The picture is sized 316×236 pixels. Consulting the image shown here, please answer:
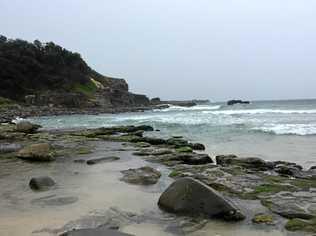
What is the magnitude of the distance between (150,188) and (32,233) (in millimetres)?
3966

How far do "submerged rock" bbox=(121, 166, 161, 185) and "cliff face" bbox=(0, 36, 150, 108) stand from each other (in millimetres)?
74367

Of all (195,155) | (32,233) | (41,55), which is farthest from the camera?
(41,55)

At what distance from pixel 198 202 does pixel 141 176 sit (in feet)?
12.6

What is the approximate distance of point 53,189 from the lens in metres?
10.8

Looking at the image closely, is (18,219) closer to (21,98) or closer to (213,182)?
(213,182)

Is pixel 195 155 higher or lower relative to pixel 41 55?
lower

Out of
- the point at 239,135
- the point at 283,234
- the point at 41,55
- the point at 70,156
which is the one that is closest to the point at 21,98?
the point at 41,55

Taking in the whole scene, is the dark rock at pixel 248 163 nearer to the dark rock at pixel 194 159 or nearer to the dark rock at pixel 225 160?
the dark rock at pixel 225 160

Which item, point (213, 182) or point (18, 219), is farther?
point (213, 182)

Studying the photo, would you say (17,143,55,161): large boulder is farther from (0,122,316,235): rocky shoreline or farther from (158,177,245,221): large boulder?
(158,177,245,221): large boulder

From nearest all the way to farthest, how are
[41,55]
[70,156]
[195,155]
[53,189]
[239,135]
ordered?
[53,189]
[195,155]
[70,156]
[239,135]
[41,55]

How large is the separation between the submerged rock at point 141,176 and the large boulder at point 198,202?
2741mm

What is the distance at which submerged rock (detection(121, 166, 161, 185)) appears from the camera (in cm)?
1155

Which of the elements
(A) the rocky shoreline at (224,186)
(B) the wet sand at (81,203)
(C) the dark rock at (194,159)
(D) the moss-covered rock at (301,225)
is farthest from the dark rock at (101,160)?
(D) the moss-covered rock at (301,225)
